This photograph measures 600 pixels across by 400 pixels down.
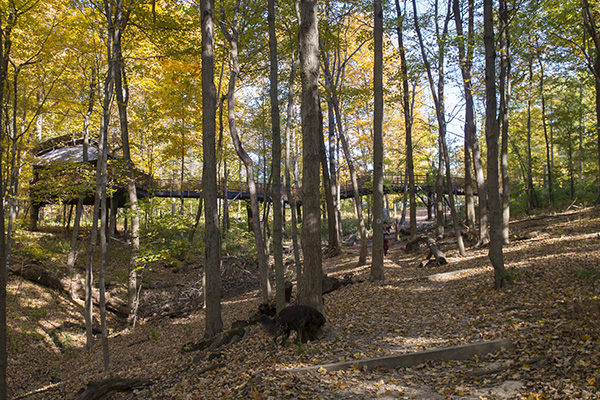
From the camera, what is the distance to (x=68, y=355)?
1075cm

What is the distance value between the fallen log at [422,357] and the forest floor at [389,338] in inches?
A: 3.6

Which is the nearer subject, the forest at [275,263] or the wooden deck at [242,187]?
the forest at [275,263]

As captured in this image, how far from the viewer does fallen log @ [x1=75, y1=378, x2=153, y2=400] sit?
6.13 meters

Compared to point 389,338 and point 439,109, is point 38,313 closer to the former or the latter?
point 389,338

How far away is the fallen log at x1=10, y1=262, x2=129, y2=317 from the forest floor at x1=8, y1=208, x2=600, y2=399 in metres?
0.34

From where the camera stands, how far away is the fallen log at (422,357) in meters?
5.12

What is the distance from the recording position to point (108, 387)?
20.4 feet

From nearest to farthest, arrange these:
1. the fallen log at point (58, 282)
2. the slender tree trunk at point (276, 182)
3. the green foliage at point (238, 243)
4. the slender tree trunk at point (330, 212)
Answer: the slender tree trunk at point (276, 182) < the fallen log at point (58, 282) < the slender tree trunk at point (330, 212) < the green foliage at point (238, 243)

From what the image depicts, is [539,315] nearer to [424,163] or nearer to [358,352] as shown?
[358,352]

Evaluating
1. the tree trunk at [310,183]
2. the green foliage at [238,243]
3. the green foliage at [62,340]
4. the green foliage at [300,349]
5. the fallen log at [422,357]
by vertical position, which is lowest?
the green foliage at [62,340]

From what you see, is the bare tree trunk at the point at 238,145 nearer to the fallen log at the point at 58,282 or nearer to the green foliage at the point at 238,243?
the fallen log at the point at 58,282

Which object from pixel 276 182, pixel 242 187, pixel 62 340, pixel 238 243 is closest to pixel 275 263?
pixel 276 182

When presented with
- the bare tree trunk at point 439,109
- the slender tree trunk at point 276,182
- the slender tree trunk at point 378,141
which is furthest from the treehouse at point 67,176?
the bare tree trunk at point 439,109

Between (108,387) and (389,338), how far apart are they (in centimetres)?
482
